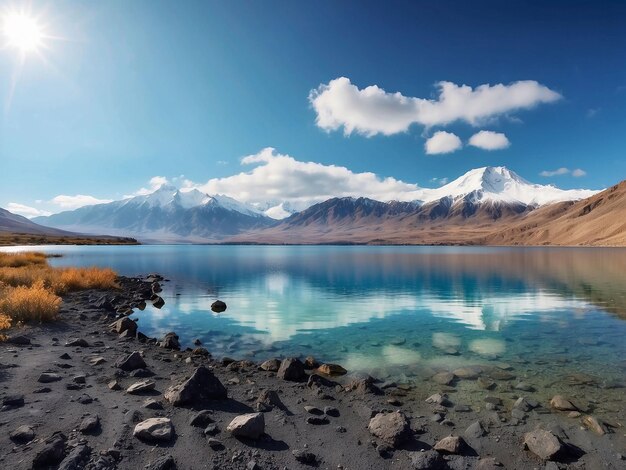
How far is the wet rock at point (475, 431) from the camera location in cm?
953

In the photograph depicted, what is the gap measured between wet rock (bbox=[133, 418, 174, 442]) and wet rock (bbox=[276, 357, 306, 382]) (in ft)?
18.3

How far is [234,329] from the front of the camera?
23438mm

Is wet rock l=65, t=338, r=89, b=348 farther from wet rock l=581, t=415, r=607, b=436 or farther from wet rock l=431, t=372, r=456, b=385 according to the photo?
wet rock l=581, t=415, r=607, b=436


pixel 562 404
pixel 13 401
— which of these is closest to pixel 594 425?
pixel 562 404

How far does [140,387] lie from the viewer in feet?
36.2

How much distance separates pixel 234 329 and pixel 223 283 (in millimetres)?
28152

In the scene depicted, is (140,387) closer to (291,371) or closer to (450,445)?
(291,371)

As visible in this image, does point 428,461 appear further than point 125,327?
No

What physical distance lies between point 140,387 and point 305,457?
18.9 ft

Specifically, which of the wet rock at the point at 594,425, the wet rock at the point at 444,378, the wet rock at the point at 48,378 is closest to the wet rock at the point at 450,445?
the wet rock at the point at 594,425

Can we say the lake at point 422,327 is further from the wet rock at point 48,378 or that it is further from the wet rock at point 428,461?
the wet rock at point 48,378

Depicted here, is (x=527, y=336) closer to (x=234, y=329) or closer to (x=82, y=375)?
(x=234, y=329)

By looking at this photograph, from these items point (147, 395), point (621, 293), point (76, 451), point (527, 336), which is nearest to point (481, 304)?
point (527, 336)

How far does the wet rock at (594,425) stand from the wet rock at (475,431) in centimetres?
296
